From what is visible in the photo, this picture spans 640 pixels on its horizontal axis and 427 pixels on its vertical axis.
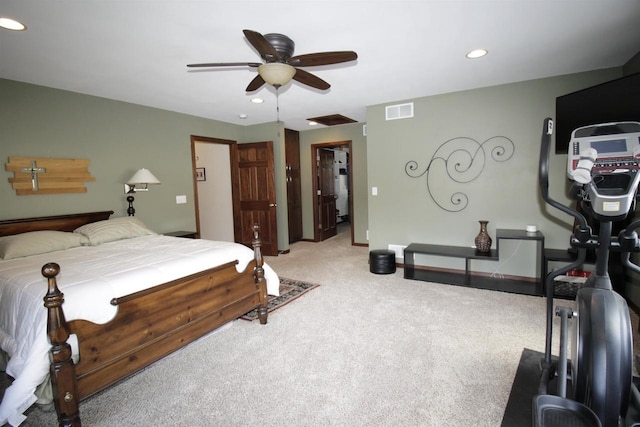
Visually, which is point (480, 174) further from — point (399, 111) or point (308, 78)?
point (308, 78)

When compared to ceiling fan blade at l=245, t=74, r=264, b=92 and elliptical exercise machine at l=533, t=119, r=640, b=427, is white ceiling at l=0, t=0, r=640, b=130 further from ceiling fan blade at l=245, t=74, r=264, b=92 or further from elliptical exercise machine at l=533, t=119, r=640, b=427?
elliptical exercise machine at l=533, t=119, r=640, b=427

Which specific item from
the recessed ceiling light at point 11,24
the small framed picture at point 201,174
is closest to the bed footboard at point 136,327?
the recessed ceiling light at point 11,24

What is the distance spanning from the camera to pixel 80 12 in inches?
78.6

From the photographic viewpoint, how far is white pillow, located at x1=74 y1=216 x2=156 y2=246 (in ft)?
10.8

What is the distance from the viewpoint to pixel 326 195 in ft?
23.1

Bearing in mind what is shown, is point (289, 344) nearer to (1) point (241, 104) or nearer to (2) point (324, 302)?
(2) point (324, 302)

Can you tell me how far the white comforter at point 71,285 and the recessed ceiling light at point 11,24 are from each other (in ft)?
5.54

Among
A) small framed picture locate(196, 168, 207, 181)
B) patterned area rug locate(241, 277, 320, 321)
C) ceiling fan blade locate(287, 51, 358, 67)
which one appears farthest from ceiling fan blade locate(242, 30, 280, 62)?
small framed picture locate(196, 168, 207, 181)

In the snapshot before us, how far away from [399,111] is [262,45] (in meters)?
2.85

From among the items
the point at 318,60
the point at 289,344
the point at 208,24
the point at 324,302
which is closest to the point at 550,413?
the point at 289,344

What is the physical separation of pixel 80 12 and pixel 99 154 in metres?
2.25

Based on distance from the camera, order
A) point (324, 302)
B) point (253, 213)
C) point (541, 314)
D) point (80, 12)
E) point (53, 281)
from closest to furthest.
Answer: point (53, 281) → point (80, 12) → point (541, 314) → point (324, 302) → point (253, 213)

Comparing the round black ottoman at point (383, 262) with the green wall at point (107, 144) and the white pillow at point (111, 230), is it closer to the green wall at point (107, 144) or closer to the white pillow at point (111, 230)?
the green wall at point (107, 144)

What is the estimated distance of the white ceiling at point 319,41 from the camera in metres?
2.02
